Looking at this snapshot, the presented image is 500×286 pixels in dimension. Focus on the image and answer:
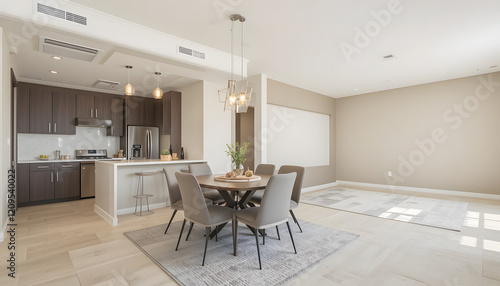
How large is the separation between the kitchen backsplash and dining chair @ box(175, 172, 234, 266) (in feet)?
16.4

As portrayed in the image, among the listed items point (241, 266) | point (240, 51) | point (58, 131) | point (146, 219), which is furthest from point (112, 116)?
point (241, 266)

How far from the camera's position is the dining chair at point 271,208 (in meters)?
2.47

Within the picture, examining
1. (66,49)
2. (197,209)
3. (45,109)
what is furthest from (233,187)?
(45,109)

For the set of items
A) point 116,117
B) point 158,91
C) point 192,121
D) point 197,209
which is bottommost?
point 197,209

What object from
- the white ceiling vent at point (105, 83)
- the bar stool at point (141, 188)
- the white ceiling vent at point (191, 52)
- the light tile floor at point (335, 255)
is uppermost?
the white ceiling vent at point (191, 52)

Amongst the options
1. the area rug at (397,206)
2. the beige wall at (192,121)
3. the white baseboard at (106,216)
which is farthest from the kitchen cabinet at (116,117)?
the area rug at (397,206)

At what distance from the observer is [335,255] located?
2.74m

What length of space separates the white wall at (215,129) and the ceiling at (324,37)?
0.53m

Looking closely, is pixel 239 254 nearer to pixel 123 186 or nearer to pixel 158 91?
pixel 123 186

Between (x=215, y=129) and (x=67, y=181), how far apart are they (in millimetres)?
3404

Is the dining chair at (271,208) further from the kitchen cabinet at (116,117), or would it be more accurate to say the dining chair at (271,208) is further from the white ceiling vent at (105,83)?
the kitchen cabinet at (116,117)

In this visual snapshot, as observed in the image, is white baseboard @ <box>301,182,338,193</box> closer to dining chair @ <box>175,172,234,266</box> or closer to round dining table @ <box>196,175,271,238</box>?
round dining table @ <box>196,175,271,238</box>

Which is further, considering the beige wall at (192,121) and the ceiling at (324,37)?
the beige wall at (192,121)

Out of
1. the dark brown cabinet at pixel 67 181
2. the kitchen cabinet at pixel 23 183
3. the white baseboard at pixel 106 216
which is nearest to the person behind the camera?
the white baseboard at pixel 106 216
